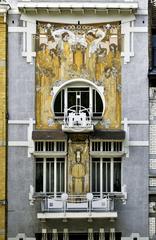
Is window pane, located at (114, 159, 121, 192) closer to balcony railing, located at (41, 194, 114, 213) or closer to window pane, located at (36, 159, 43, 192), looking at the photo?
balcony railing, located at (41, 194, 114, 213)

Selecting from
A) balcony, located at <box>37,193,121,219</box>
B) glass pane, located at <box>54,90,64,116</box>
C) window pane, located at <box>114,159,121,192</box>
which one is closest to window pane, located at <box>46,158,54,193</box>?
balcony, located at <box>37,193,121,219</box>

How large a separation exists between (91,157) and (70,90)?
2.73m

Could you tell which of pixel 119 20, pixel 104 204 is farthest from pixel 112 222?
pixel 119 20

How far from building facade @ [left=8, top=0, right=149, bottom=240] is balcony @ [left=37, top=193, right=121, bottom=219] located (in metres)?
0.35

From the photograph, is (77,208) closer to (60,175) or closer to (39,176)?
(60,175)

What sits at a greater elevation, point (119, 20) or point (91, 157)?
point (119, 20)

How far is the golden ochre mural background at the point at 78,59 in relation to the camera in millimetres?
25625

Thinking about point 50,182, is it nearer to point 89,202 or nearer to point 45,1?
point 89,202

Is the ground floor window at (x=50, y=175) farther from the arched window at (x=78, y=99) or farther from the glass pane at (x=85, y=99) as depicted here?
the glass pane at (x=85, y=99)

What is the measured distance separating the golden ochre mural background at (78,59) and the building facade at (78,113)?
4 centimetres

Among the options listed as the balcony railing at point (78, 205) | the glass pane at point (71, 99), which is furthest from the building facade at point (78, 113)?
the balcony railing at point (78, 205)

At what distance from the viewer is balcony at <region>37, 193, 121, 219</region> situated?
24375 mm

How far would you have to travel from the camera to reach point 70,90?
25.8 meters

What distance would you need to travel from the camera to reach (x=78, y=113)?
25.2 meters
